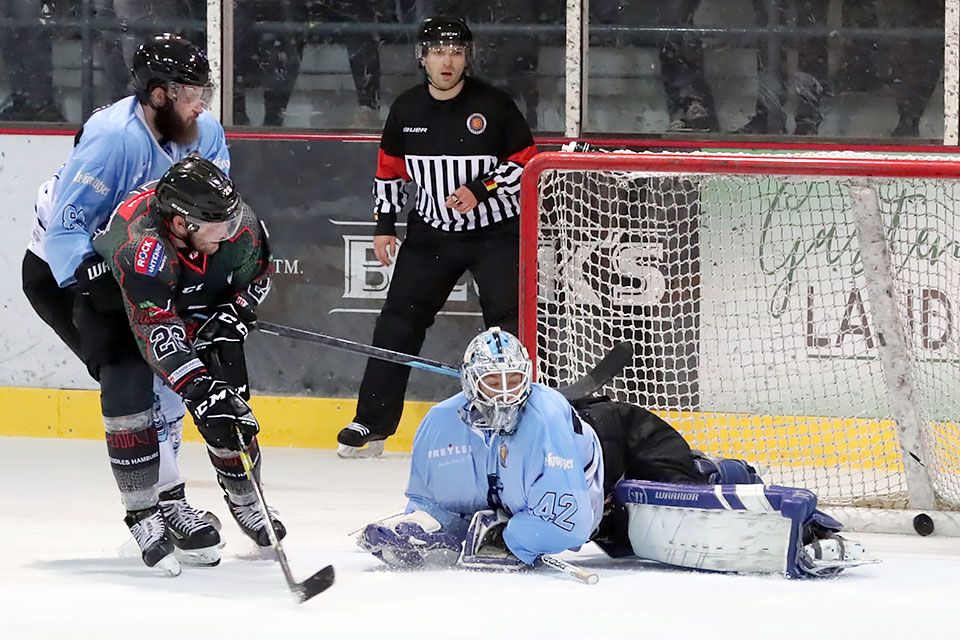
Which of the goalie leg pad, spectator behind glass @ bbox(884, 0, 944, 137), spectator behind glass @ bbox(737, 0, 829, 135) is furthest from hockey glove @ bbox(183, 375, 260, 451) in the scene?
spectator behind glass @ bbox(884, 0, 944, 137)

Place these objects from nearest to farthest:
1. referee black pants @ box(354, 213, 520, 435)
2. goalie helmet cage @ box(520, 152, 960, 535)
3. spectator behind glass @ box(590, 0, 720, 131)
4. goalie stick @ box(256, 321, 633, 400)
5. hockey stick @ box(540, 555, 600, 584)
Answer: hockey stick @ box(540, 555, 600, 584) < goalie stick @ box(256, 321, 633, 400) < goalie helmet cage @ box(520, 152, 960, 535) < referee black pants @ box(354, 213, 520, 435) < spectator behind glass @ box(590, 0, 720, 131)

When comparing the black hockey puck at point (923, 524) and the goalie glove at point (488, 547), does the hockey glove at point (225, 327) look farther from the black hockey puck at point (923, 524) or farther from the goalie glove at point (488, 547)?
the black hockey puck at point (923, 524)

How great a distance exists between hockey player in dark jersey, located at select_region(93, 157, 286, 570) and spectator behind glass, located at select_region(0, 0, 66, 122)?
2.29 metres

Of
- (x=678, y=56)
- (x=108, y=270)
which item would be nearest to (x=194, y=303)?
(x=108, y=270)

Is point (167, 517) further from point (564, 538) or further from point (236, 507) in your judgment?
point (564, 538)

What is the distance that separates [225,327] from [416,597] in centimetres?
77

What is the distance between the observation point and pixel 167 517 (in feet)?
10.9

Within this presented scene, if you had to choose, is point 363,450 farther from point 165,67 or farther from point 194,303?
point 165,67

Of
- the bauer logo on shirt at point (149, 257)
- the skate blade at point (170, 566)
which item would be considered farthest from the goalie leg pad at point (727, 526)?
the bauer logo on shirt at point (149, 257)

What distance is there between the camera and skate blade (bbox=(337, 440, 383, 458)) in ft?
16.2

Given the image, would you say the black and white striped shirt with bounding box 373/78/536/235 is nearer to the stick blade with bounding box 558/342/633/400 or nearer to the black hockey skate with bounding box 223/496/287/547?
the stick blade with bounding box 558/342/633/400

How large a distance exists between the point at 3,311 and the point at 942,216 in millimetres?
3072

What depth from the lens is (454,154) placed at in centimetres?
481

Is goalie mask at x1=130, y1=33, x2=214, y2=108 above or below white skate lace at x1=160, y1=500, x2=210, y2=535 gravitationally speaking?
above
